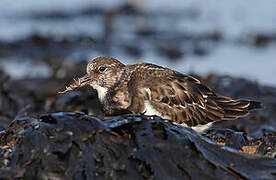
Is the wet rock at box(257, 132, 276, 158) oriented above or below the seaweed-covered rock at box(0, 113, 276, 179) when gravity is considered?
below

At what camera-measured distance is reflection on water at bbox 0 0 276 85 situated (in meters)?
7.69

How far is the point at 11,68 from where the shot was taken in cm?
729

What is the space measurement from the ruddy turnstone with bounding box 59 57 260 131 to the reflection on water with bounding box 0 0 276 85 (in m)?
3.01

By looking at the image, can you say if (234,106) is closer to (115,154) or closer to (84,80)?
(84,80)

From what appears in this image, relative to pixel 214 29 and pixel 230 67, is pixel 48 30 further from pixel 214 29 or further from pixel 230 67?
pixel 230 67

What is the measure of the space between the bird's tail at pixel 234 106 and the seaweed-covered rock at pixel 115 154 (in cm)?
123

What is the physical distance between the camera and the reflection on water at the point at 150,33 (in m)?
7.69

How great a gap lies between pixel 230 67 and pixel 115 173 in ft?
17.0

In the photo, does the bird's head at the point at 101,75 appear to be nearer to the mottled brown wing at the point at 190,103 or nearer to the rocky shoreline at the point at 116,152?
the mottled brown wing at the point at 190,103

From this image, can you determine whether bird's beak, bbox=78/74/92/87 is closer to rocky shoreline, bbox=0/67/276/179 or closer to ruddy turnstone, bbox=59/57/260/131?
ruddy turnstone, bbox=59/57/260/131

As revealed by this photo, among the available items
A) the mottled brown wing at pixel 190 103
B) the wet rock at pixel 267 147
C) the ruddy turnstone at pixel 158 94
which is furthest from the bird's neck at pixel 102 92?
the wet rock at pixel 267 147

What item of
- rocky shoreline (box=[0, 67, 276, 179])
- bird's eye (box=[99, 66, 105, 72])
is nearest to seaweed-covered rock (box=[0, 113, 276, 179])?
rocky shoreline (box=[0, 67, 276, 179])

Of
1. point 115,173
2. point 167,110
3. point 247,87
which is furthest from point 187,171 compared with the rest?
point 247,87

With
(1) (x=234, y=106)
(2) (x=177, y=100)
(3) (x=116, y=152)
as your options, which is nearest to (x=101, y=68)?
(2) (x=177, y=100)
